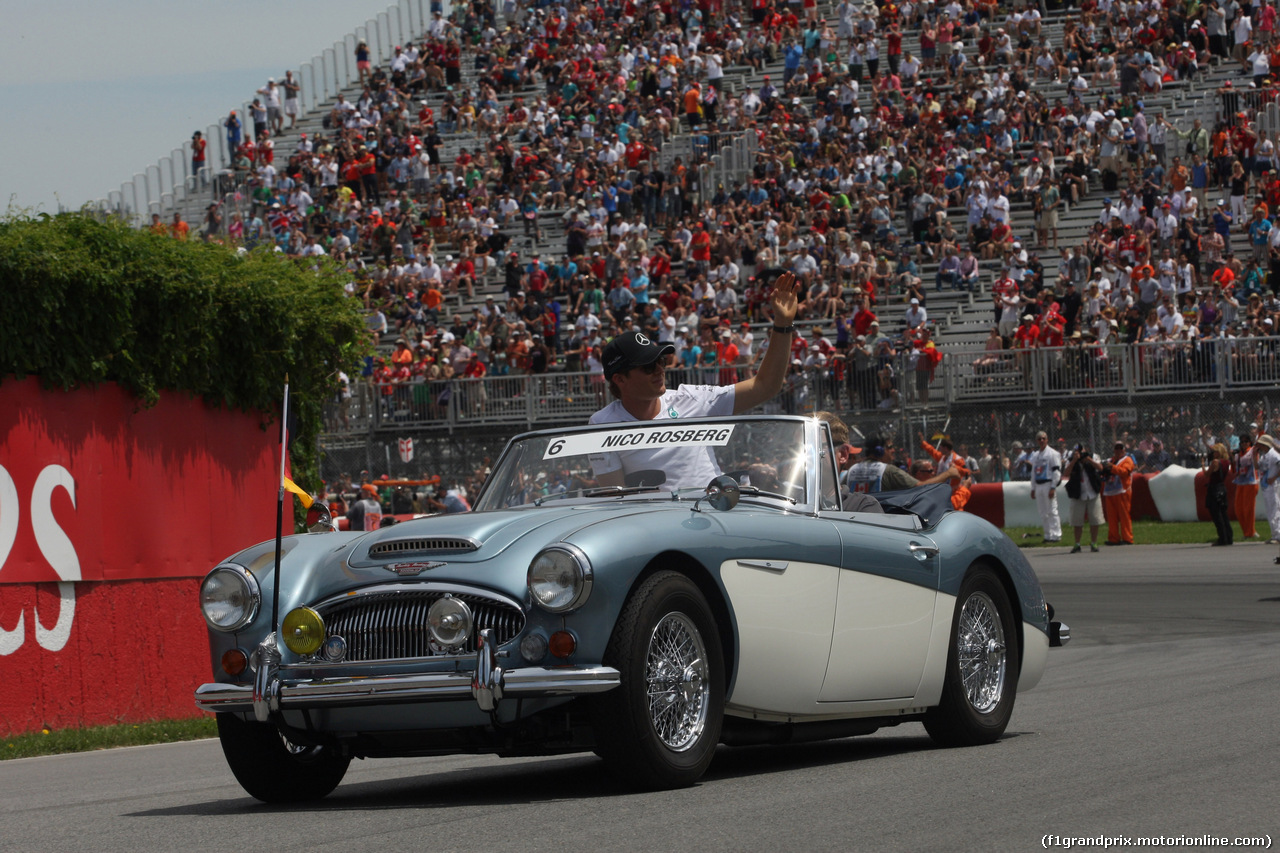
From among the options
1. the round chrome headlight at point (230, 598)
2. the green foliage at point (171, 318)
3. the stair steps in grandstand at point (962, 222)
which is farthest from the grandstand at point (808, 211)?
the round chrome headlight at point (230, 598)

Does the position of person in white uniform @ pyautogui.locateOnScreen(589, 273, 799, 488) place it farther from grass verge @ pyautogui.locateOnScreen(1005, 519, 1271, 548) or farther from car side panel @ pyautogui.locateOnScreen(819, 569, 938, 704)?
grass verge @ pyautogui.locateOnScreen(1005, 519, 1271, 548)

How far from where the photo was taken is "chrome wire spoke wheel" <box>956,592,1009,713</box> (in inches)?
319

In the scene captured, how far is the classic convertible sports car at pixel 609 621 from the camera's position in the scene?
20.2 ft

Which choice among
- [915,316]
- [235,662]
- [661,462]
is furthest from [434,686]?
[915,316]

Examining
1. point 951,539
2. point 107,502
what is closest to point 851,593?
point 951,539

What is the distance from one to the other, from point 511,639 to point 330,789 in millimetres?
1374

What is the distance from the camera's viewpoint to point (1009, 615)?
8461mm

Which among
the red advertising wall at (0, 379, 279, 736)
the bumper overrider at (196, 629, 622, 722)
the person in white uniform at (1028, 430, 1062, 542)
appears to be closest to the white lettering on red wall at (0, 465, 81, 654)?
the red advertising wall at (0, 379, 279, 736)

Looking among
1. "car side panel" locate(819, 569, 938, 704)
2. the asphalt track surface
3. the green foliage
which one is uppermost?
the green foliage

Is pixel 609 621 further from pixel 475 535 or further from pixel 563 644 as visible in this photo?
pixel 475 535

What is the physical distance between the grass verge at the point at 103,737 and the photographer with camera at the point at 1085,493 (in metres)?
16.5

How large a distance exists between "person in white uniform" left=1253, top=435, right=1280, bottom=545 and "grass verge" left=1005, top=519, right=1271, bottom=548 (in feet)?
4.18

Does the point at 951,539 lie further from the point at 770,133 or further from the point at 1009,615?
the point at 770,133

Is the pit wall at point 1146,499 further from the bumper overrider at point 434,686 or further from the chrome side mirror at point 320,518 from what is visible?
the bumper overrider at point 434,686
